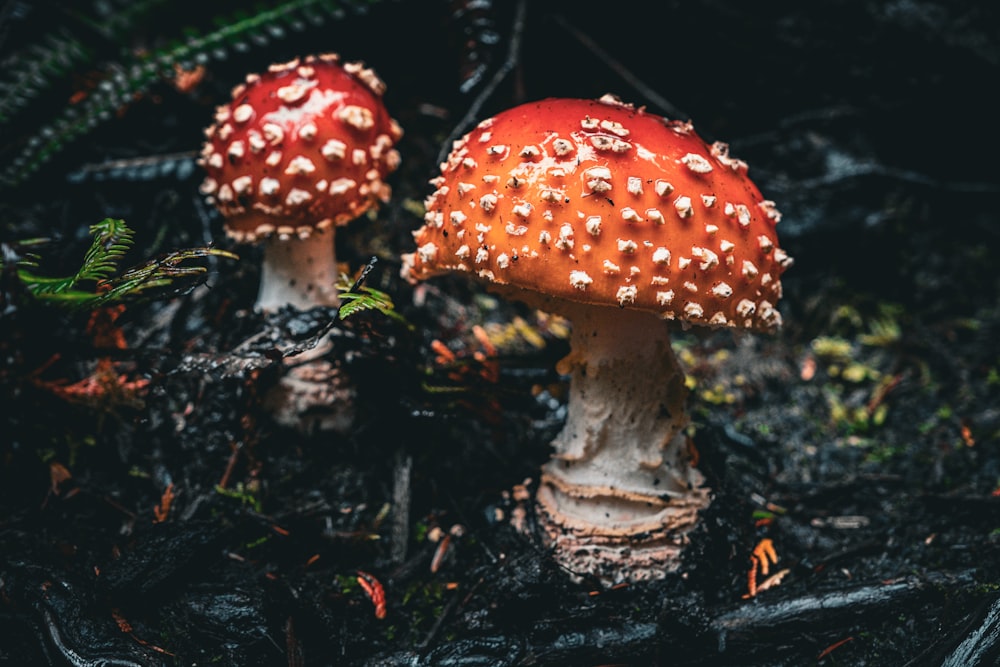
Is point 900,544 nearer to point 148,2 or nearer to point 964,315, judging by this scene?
point 964,315

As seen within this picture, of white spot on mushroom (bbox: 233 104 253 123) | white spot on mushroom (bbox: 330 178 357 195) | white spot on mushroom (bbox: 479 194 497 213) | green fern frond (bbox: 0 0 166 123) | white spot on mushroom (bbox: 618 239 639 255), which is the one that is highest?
green fern frond (bbox: 0 0 166 123)

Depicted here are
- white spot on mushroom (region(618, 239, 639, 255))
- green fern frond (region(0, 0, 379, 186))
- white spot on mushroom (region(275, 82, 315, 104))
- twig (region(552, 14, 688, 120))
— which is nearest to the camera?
white spot on mushroom (region(618, 239, 639, 255))

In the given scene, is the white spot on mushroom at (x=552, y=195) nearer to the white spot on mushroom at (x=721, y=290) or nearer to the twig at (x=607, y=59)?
the white spot on mushroom at (x=721, y=290)

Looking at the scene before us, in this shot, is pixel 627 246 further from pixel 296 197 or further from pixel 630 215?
pixel 296 197

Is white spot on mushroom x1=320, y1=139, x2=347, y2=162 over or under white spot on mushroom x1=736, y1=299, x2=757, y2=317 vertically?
over

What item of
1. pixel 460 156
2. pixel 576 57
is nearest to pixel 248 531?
pixel 460 156

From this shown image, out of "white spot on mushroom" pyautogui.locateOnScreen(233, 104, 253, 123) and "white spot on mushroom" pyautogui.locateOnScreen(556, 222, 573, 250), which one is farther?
"white spot on mushroom" pyautogui.locateOnScreen(233, 104, 253, 123)

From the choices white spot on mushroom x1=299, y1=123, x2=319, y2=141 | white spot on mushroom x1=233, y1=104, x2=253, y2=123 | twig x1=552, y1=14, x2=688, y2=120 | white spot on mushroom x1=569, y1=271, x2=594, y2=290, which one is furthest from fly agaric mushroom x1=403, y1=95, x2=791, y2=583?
twig x1=552, y1=14, x2=688, y2=120

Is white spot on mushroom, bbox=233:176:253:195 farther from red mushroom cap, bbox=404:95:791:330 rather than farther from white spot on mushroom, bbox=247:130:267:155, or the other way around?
red mushroom cap, bbox=404:95:791:330
